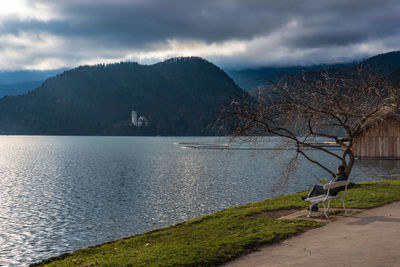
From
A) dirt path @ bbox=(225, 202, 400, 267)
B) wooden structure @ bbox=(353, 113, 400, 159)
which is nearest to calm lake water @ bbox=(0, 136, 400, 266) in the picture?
dirt path @ bbox=(225, 202, 400, 267)

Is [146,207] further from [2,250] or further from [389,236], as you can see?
[389,236]

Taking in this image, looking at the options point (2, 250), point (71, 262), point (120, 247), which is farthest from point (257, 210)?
point (2, 250)

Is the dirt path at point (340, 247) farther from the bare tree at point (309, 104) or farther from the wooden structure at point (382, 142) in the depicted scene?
the wooden structure at point (382, 142)

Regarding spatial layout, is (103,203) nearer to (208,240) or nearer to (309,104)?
(309,104)

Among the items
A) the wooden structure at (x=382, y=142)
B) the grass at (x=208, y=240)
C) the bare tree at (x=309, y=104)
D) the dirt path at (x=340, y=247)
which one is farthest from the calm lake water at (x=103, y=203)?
the wooden structure at (x=382, y=142)

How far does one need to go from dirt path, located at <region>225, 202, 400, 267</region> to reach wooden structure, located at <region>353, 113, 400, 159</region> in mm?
38268

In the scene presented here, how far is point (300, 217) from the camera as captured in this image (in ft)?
35.1

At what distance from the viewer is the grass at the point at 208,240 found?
744cm

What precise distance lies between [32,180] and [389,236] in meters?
34.1

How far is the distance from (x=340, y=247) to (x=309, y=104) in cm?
809

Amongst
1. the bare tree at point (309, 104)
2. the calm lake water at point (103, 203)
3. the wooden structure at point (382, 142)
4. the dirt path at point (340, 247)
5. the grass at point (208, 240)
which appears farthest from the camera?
the wooden structure at point (382, 142)

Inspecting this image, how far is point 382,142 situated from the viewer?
46.9 m

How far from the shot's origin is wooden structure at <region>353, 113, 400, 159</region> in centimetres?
4503

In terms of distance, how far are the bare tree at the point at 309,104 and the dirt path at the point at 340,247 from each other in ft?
17.9
